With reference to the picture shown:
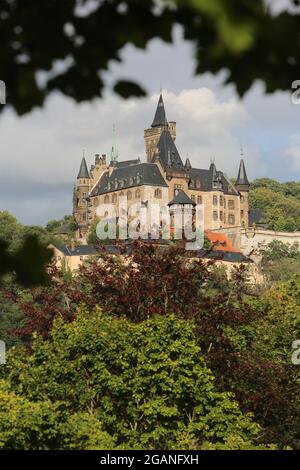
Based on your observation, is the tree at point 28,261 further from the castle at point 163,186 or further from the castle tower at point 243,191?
the castle tower at point 243,191

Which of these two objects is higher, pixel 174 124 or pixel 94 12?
pixel 174 124

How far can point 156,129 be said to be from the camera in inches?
6447

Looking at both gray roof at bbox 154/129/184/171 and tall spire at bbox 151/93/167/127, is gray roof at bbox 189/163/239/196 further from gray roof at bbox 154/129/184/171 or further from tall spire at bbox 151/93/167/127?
tall spire at bbox 151/93/167/127

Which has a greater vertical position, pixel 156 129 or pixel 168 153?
pixel 156 129

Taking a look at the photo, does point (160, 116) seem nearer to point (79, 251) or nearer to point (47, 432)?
point (79, 251)

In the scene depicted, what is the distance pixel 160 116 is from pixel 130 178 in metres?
14.4

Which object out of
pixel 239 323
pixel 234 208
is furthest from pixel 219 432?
pixel 234 208

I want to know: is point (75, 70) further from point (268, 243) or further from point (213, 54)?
point (268, 243)

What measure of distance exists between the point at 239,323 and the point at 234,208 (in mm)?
131449

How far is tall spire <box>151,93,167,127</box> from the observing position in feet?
539

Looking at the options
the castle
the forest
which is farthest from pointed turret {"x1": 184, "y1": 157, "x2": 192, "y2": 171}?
the forest

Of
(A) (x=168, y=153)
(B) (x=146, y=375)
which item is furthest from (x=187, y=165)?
(B) (x=146, y=375)

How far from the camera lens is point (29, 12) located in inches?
171

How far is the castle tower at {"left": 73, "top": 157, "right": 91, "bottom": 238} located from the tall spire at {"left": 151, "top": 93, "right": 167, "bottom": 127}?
1332 centimetres
